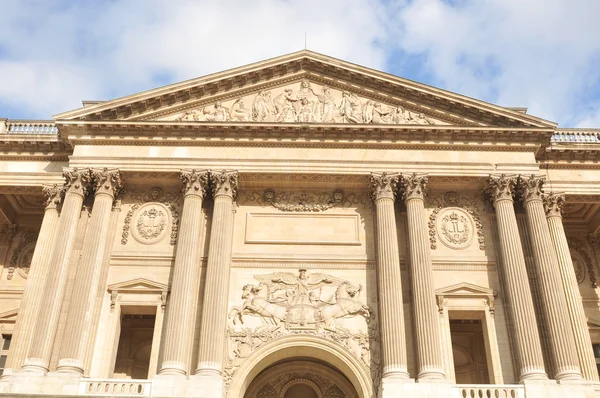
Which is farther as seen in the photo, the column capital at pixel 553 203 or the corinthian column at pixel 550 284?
the column capital at pixel 553 203

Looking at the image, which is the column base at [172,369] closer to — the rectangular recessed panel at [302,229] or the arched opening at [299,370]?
the arched opening at [299,370]

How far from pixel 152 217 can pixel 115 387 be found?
6983 mm

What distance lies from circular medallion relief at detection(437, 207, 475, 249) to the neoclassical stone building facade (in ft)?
0.29

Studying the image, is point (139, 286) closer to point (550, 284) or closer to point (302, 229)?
point (302, 229)

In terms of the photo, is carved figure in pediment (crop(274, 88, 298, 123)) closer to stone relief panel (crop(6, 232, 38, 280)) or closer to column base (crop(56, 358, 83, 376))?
column base (crop(56, 358, 83, 376))

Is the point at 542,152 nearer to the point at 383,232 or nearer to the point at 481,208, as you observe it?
the point at 481,208

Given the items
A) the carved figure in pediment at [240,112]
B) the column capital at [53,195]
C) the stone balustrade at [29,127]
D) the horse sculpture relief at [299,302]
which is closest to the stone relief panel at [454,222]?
the horse sculpture relief at [299,302]

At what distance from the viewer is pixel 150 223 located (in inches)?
969

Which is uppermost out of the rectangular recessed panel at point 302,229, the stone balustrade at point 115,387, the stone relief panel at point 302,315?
the rectangular recessed panel at point 302,229

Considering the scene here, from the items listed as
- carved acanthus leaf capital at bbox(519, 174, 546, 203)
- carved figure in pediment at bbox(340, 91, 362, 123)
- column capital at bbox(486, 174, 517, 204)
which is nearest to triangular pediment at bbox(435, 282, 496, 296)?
column capital at bbox(486, 174, 517, 204)

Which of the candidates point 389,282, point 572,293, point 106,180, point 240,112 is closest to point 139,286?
point 106,180

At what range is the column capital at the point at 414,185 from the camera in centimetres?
2411

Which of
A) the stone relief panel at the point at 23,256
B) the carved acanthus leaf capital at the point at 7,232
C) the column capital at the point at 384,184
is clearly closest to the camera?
the column capital at the point at 384,184

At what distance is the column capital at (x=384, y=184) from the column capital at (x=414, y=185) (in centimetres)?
36
